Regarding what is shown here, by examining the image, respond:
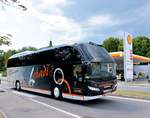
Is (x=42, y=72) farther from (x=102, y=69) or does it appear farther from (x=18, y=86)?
(x=18, y=86)

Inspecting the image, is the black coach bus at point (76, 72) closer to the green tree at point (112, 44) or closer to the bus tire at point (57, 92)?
the bus tire at point (57, 92)

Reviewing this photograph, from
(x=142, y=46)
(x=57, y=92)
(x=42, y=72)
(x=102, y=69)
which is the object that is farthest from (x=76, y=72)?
(x=142, y=46)

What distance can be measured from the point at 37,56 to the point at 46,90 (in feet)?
9.83

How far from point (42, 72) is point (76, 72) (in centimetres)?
492

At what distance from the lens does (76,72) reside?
14711 mm

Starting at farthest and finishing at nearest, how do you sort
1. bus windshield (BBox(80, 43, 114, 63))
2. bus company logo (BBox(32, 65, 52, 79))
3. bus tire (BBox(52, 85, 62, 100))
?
bus company logo (BBox(32, 65, 52, 79)) → bus tire (BBox(52, 85, 62, 100)) → bus windshield (BBox(80, 43, 114, 63))

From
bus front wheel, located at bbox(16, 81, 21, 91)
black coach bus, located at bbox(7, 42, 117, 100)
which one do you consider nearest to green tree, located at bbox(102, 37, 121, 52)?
bus front wheel, located at bbox(16, 81, 21, 91)

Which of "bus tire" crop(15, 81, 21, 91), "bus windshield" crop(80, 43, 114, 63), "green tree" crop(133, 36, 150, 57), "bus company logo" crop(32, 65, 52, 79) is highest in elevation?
"green tree" crop(133, 36, 150, 57)

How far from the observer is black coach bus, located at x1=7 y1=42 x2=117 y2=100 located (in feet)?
45.9

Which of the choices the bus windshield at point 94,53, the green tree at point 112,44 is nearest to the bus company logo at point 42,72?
the bus windshield at point 94,53

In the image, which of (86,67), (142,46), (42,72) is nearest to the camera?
(86,67)

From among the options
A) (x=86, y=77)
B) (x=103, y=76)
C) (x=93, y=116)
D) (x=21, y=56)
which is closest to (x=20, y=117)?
(x=93, y=116)

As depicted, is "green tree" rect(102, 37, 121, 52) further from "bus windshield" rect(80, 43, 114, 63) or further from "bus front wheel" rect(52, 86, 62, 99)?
"bus windshield" rect(80, 43, 114, 63)

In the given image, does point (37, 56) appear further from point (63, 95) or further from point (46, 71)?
point (63, 95)
